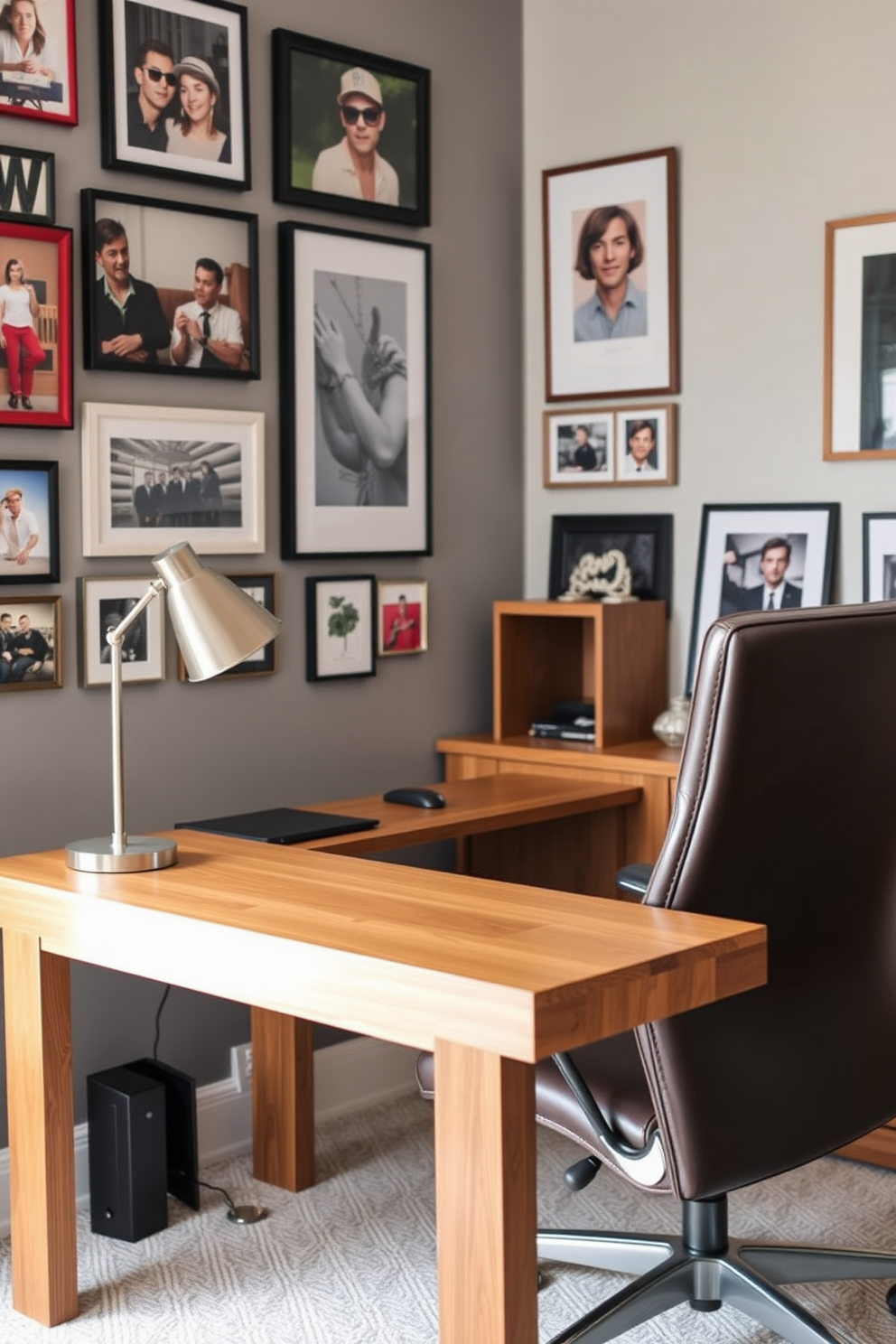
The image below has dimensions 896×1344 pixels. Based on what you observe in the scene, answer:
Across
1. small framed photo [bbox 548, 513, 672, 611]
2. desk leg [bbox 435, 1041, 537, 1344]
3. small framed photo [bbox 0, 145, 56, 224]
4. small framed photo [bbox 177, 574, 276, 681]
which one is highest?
small framed photo [bbox 0, 145, 56, 224]

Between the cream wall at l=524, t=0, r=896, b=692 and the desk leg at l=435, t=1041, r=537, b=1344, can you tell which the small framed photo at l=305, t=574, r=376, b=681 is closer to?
the cream wall at l=524, t=0, r=896, b=692

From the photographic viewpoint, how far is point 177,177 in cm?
304

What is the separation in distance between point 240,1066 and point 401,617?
102 centimetres

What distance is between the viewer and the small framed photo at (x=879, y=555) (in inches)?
127

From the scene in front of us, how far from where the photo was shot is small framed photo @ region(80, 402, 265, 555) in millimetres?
2951

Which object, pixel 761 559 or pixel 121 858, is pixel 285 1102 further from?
pixel 761 559

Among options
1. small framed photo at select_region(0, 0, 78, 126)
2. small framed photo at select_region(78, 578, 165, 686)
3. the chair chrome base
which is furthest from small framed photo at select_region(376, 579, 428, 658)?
the chair chrome base

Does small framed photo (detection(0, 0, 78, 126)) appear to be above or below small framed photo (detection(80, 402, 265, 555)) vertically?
above

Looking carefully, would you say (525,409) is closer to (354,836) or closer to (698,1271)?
(354,836)

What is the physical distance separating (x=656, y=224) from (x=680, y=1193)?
2.22m

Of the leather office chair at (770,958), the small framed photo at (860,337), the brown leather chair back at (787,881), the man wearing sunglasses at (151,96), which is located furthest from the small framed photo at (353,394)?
the brown leather chair back at (787,881)

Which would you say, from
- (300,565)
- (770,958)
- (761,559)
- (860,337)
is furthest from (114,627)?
(860,337)

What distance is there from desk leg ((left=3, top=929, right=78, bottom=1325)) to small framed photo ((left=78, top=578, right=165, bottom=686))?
66 centimetres

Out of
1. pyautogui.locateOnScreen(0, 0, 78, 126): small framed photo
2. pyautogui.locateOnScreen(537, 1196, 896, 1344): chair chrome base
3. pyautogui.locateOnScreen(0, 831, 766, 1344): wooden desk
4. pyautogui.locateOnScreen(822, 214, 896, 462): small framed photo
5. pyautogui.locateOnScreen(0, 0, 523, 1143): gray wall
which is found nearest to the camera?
pyautogui.locateOnScreen(0, 831, 766, 1344): wooden desk
